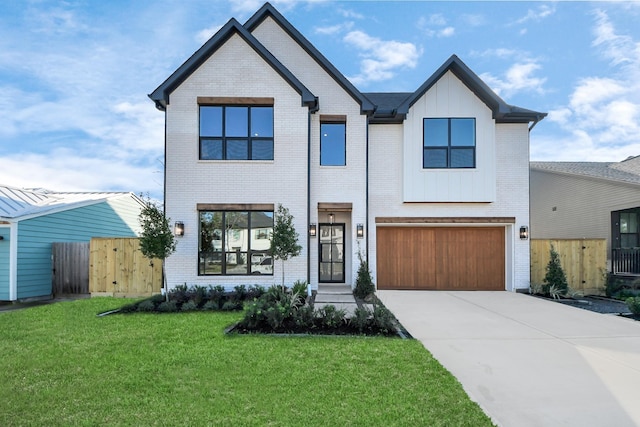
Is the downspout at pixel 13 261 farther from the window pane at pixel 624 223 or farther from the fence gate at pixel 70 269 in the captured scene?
the window pane at pixel 624 223

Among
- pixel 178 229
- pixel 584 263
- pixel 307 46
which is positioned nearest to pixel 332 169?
pixel 307 46

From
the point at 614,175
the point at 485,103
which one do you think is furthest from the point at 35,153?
the point at 614,175

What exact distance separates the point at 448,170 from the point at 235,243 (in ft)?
Answer: 24.0

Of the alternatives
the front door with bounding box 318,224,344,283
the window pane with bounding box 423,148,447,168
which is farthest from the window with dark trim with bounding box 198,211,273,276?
the window pane with bounding box 423,148,447,168

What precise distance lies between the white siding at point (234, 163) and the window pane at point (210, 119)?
20 centimetres

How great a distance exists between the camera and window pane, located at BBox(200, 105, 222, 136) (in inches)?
399

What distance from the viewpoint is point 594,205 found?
542 inches

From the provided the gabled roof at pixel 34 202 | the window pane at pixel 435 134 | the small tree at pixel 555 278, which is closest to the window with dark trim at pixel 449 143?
the window pane at pixel 435 134

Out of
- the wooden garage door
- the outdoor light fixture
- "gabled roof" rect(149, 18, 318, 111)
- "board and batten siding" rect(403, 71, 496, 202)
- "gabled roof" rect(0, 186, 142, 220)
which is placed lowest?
the wooden garage door

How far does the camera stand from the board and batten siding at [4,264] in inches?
392

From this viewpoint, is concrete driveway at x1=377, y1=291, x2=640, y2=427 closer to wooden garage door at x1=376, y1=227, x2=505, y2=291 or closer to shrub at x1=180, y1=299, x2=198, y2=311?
wooden garage door at x1=376, y1=227, x2=505, y2=291

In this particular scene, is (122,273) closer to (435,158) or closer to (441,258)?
(441,258)

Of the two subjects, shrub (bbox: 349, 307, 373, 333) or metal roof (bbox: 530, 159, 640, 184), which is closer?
shrub (bbox: 349, 307, 373, 333)

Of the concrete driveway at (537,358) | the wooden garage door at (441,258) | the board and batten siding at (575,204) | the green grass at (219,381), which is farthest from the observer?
the board and batten siding at (575,204)
